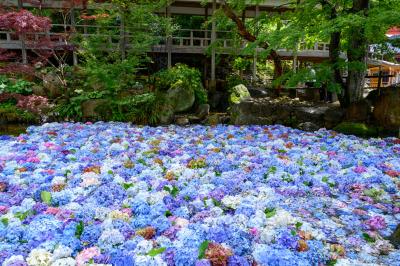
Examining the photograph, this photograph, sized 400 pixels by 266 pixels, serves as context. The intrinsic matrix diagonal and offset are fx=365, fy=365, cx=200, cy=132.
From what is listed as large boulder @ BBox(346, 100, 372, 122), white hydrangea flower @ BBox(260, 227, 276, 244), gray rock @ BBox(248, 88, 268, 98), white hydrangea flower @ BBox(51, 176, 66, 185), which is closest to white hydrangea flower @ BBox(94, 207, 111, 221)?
white hydrangea flower @ BBox(51, 176, 66, 185)

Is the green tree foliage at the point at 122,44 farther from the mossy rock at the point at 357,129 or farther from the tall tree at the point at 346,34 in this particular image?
the mossy rock at the point at 357,129

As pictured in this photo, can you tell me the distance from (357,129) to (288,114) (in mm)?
1696

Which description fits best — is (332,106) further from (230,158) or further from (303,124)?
(230,158)

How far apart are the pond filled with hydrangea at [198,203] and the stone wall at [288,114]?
74.0 inches

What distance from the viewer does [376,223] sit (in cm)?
338

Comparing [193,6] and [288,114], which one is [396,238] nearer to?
[288,114]

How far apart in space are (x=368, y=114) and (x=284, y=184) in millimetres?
4750

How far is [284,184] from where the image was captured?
4.34m

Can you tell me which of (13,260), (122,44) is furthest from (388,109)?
(122,44)

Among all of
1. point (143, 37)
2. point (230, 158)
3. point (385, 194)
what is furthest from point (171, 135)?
point (143, 37)

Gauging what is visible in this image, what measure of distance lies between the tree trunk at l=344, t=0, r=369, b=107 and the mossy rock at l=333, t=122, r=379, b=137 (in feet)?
2.92

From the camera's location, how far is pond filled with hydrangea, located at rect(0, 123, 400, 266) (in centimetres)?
273

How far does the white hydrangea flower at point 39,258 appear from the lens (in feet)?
8.31

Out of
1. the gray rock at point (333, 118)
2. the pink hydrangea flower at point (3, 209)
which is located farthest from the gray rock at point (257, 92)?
the pink hydrangea flower at point (3, 209)
